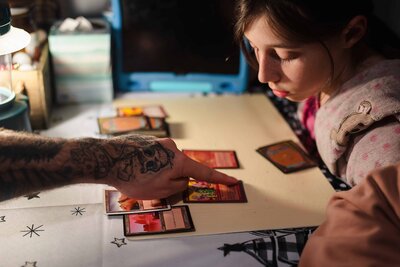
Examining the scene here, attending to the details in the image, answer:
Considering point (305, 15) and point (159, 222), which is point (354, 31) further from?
point (159, 222)

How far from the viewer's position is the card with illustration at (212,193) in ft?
3.22

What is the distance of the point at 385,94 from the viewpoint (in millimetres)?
952

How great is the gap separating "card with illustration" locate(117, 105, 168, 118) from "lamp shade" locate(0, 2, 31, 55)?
1.05 feet

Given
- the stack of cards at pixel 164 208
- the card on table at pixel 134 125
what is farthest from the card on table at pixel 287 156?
the card on table at pixel 134 125

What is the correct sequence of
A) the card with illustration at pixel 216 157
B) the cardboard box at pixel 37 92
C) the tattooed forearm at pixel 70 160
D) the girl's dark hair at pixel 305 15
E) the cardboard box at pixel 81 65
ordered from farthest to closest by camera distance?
the cardboard box at pixel 81 65 → the cardboard box at pixel 37 92 → the card with illustration at pixel 216 157 → the girl's dark hair at pixel 305 15 → the tattooed forearm at pixel 70 160

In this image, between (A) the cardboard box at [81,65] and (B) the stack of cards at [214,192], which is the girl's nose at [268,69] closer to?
(B) the stack of cards at [214,192]

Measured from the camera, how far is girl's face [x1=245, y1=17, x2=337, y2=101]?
96cm

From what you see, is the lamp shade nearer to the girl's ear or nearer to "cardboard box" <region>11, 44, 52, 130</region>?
"cardboard box" <region>11, 44, 52, 130</region>

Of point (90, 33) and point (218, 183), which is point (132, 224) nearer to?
point (218, 183)

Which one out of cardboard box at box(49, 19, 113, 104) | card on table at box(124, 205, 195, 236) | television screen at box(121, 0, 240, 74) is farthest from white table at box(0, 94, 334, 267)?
television screen at box(121, 0, 240, 74)

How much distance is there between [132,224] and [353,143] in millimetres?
446

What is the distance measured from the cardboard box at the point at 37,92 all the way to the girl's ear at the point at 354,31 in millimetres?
691

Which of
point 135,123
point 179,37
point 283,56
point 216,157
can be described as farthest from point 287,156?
point 179,37

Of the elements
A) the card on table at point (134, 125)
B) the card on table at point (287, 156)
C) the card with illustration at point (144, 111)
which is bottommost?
the card on table at point (287, 156)
